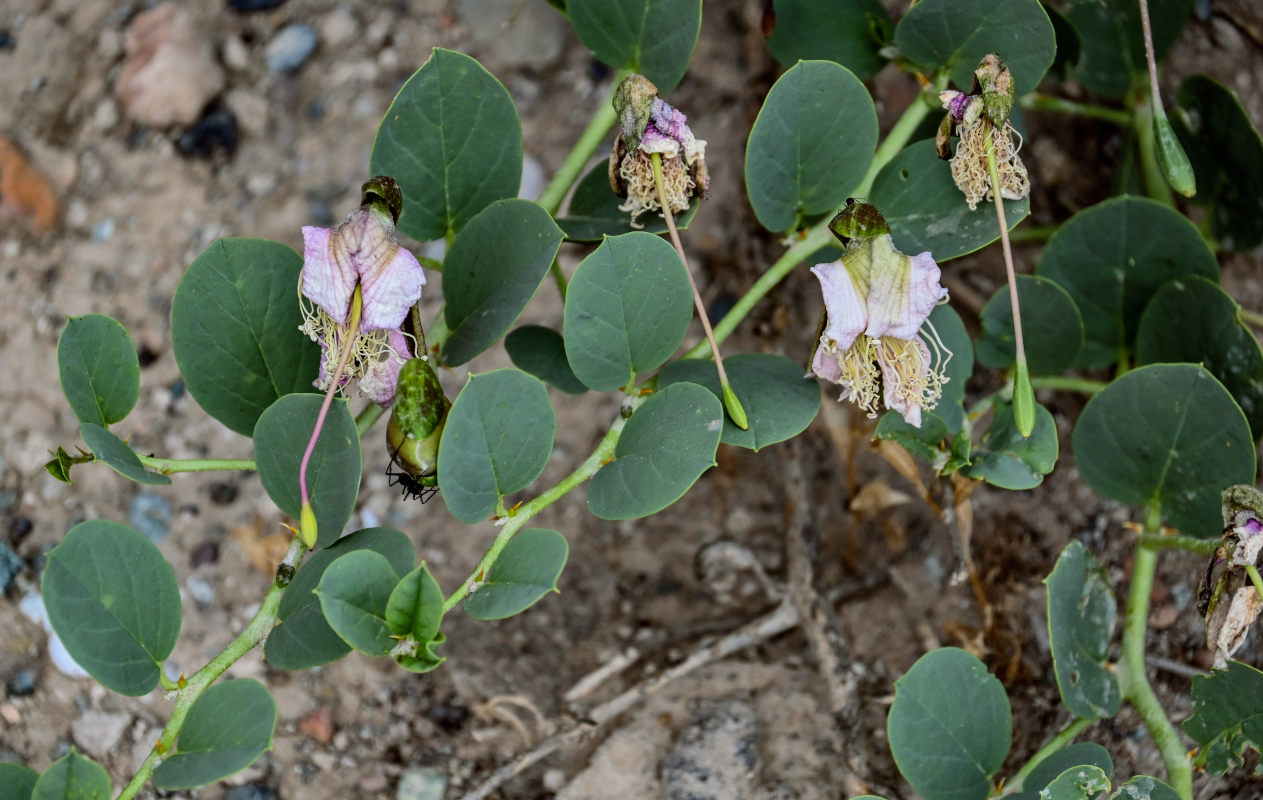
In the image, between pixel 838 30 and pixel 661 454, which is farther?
pixel 838 30

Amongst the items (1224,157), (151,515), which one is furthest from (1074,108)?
(151,515)

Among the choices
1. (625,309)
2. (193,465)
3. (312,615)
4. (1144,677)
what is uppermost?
(625,309)

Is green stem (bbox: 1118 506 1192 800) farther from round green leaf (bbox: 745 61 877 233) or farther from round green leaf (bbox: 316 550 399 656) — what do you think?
round green leaf (bbox: 316 550 399 656)

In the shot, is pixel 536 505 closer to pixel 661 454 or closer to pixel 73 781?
pixel 661 454

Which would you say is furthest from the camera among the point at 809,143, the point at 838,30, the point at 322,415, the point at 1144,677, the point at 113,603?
the point at 838,30

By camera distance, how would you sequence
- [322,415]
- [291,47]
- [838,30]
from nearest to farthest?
[322,415]
[838,30]
[291,47]

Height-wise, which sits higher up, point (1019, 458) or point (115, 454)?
point (115, 454)

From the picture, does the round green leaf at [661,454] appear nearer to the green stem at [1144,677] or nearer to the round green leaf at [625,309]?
the round green leaf at [625,309]

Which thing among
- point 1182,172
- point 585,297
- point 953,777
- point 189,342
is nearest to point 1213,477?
point 1182,172
